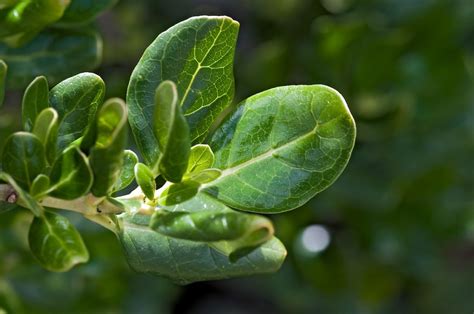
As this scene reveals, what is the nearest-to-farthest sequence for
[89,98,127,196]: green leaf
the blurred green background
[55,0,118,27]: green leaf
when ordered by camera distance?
[89,98,127,196]: green leaf < [55,0,118,27]: green leaf < the blurred green background

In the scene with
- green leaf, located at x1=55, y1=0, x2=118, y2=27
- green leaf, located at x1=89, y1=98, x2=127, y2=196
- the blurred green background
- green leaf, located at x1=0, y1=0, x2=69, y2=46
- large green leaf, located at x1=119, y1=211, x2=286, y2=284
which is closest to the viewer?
green leaf, located at x1=89, y1=98, x2=127, y2=196

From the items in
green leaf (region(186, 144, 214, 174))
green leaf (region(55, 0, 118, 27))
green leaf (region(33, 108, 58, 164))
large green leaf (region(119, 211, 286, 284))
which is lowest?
large green leaf (region(119, 211, 286, 284))

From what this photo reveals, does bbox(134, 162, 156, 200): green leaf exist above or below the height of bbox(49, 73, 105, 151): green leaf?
below

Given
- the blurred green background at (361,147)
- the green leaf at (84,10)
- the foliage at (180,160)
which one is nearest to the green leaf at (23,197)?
the foliage at (180,160)

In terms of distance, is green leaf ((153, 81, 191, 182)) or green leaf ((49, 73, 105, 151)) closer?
green leaf ((153, 81, 191, 182))

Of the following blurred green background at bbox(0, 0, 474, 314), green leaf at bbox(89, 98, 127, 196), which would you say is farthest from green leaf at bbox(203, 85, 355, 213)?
blurred green background at bbox(0, 0, 474, 314)

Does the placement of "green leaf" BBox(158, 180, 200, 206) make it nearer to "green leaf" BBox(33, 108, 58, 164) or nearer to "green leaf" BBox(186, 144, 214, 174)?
"green leaf" BBox(186, 144, 214, 174)

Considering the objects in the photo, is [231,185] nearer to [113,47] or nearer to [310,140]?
[310,140]
